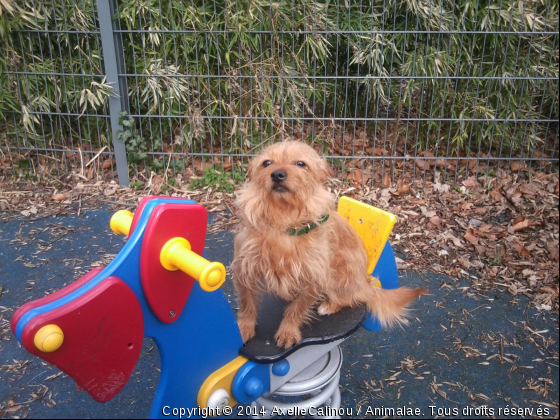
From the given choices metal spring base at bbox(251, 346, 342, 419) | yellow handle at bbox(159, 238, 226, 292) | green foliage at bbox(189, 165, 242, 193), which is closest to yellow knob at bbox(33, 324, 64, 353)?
yellow handle at bbox(159, 238, 226, 292)

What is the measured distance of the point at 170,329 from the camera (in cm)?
137

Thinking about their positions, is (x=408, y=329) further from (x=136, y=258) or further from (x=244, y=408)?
(x=136, y=258)

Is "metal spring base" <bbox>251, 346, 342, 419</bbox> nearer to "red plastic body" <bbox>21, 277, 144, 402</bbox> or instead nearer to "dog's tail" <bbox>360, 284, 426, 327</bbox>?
"dog's tail" <bbox>360, 284, 426, 327</bbox>

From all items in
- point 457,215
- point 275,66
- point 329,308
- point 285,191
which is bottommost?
point 457,215

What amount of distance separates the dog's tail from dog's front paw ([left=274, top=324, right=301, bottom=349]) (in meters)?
0.37

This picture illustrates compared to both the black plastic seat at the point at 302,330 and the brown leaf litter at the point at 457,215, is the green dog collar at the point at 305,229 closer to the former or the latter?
the black plastic seat at the point at 302,330

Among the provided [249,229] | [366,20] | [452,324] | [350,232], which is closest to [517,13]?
[366,20]

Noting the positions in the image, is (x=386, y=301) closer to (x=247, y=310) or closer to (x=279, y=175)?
(x=247, y=310)

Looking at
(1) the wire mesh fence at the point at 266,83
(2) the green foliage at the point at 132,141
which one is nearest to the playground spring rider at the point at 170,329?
(1) the wire mesh fence at the point at 266,83

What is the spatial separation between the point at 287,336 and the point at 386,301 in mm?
582

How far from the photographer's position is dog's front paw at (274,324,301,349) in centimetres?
166

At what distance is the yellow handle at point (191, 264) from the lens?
3.75 ft

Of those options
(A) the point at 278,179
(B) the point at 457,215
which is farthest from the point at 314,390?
(B) the point at 457,215

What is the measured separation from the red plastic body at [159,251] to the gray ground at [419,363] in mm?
957
